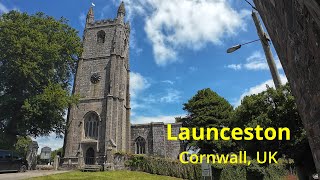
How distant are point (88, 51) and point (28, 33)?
484 inches

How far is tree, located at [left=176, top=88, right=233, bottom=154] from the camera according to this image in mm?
34906

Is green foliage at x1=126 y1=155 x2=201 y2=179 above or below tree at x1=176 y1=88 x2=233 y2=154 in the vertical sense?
below

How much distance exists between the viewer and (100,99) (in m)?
38.0

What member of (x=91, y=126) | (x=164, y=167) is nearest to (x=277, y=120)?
(x=164, y=167)

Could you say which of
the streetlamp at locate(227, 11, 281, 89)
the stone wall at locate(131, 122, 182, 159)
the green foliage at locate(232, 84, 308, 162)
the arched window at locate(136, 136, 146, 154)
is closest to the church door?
the stone wall at locate(131, 122, 182, 159)

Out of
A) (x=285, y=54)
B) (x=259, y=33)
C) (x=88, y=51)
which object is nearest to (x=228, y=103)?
(x=88, y=51)

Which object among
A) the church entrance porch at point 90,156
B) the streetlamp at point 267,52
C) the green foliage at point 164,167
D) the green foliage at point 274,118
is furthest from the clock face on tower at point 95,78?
the streetlamp at point 267,52

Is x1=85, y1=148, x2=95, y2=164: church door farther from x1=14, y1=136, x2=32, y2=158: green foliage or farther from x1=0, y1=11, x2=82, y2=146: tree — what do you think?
x1=14, y1=136, x2=32, y2=158: green foliage

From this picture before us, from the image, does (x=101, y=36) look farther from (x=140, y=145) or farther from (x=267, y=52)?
(x=267, y=52)

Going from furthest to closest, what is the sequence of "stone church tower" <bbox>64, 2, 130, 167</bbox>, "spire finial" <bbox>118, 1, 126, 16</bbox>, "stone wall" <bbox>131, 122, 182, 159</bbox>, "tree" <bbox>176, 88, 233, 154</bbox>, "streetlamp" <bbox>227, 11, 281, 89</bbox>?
"spire finial" <bbox>118, 1, 126, 16</bbox> → "stone wall" <bbox>131, 122, 182, 159</bbox> → "stone church tower" <bbox>64, 2, 130, 167</bbox> → "tree" <bbox>176, 88, 233, 154</bbox> → "streetlamp" <bbox>227, 11, 281, 89</bbox>

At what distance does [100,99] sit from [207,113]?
14612mm

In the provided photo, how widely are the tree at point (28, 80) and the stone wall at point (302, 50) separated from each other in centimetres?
2756

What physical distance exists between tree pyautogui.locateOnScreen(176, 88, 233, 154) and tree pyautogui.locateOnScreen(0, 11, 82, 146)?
16373mm

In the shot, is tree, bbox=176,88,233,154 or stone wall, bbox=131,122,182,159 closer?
tree, bbox=176,88,233,154
